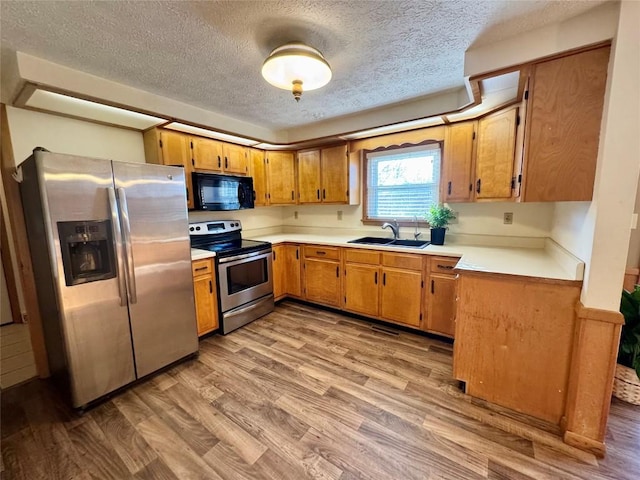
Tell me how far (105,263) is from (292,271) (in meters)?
2.07

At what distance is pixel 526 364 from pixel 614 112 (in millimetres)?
1488

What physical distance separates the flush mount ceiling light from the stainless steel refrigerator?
1.14 metres

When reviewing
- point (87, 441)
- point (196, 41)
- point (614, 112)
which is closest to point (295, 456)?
point (87, 441)

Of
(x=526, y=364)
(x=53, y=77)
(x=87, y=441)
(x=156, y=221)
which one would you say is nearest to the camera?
(x=87, y=441)

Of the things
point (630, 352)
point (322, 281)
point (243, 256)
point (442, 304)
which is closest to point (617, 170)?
point (630, 352)

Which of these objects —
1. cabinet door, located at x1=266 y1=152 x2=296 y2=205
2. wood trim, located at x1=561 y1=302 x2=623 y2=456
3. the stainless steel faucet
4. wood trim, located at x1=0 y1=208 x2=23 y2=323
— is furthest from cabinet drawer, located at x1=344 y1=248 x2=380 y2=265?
wood trim, located at x1=0 y1=208 x2=23 y2=323

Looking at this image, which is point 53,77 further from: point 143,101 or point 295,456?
point 295,456

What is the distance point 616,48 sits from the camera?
1.28 meters

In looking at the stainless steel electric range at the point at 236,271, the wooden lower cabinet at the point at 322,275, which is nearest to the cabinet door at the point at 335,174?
the wooden lower cabinet at the point at 322,275

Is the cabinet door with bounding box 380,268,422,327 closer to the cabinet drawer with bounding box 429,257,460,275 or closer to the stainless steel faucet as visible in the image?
the cabinet drawer with bounding box 429,257,460,275

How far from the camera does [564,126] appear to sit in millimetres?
1508

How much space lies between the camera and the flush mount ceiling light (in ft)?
5.24

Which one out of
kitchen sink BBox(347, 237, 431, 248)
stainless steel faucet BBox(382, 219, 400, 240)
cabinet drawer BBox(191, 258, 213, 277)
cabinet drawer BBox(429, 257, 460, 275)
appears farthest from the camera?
stainless steel faucet BBox(382, 219, 400, 240)

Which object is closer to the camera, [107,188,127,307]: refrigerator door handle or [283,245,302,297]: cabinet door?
[107,188,127,307]: refrigerator door handle
